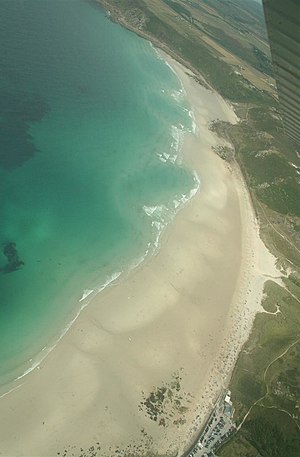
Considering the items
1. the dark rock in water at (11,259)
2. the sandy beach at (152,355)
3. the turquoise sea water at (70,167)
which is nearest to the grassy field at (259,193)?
the sandy beach at (152,355)

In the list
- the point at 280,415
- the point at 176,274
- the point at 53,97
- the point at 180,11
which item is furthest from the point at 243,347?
the point at 180,11

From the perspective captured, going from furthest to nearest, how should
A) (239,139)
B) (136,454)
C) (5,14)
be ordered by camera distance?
(5,14) < (239,139) < (136,454)

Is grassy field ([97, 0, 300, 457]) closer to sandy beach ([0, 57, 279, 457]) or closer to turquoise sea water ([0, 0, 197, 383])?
sandy beach ([0, 57, 279, 457])

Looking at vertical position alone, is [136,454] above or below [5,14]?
above

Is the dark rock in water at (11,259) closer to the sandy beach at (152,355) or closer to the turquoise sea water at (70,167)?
the turquoise sea water at (70,167)

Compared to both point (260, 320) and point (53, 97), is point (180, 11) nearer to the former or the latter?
point (53, 97)

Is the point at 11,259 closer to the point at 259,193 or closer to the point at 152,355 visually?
the point at 152,355
